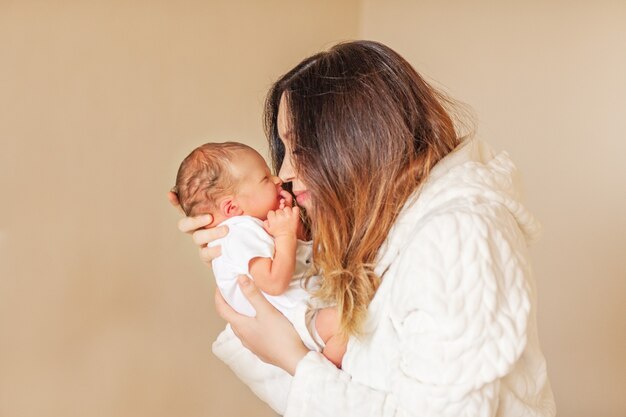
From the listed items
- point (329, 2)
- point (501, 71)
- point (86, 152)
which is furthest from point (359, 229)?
point (329, 2)

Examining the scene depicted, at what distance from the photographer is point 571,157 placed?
2562 mm

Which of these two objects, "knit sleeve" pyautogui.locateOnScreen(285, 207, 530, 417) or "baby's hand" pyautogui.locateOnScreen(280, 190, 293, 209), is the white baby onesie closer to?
"baby's hand" pyautogui.locateOnScreen(280, 190, 293, 209)

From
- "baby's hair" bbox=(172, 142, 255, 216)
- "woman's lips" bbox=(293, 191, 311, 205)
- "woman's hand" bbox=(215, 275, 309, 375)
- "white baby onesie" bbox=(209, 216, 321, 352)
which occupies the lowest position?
"woman's hand" bbox=(215, 275, 309, 375)

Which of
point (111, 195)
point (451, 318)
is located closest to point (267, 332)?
point (451, 318)

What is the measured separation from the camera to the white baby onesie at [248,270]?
58.2 inches

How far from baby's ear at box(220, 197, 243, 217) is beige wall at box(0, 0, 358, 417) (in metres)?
0.57

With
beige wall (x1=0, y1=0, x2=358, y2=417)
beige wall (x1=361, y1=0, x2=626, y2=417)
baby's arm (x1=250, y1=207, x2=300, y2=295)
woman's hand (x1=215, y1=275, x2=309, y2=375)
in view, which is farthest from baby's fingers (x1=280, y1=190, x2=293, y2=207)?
beige wall (x1=361, y1=0, x2=626, y2=417)

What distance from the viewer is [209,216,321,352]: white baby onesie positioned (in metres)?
1.48

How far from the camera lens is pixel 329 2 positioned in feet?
10.0

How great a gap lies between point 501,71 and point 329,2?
79 cm

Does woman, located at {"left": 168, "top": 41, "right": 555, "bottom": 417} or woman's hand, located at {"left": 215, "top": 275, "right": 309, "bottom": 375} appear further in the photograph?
woman's hand, located at {"left": 215, "top": 275, "right": 309, "bottom": 375}

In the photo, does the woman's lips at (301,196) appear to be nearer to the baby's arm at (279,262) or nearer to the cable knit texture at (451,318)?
the baby's arm at (279,262)

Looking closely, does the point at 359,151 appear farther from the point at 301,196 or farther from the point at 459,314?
the point at 459,314

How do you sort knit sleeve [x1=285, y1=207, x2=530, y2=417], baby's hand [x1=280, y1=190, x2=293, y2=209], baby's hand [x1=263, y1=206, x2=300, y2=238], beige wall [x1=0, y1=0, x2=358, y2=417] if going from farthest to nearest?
beige wall [x1=0, y1=0, x2=358, y2=417] → baby's hand [x1=280, y1=190, x2=293, y2=209] → baby's hand [x1=263, y1=206, x2=300, y2=238] → knit sleeve [x1=285, y1=207, x2=530, y2=417]
